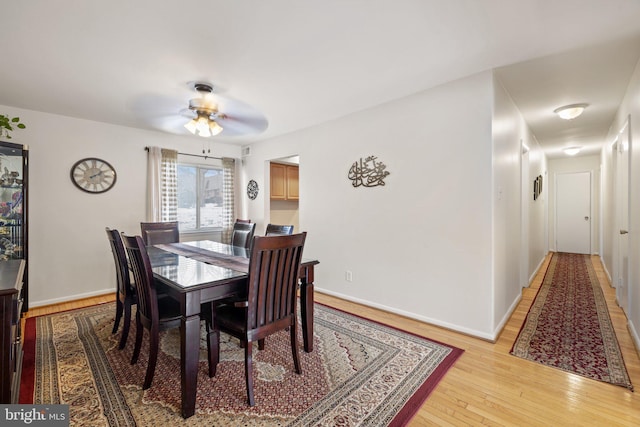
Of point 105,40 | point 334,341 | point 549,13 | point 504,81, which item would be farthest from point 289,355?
point 504,81

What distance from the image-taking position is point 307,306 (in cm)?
231

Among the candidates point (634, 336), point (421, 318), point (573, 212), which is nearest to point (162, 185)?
point (421, 318)

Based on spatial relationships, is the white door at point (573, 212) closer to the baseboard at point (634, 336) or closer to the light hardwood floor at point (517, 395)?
the baseboard at point (634, 336)

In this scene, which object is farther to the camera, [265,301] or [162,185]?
[162,185]

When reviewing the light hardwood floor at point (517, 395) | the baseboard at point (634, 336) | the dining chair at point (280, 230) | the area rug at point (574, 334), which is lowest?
the light hardwood floor at point (517, 395)

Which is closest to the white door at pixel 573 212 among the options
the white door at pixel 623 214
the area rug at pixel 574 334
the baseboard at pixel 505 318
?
the area rug at pixel 574 334

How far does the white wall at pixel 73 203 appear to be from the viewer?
3.44m

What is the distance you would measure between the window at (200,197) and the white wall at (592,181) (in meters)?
7.49

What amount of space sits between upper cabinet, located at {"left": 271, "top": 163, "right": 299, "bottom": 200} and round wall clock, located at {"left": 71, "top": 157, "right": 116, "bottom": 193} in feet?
7.62

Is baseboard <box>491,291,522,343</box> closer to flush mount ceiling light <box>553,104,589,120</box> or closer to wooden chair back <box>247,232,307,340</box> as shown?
wooden chair back <box>247,232,307,340</box>

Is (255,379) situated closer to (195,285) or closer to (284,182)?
(195,285)

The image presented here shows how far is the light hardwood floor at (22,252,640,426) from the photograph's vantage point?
1623 millimetres

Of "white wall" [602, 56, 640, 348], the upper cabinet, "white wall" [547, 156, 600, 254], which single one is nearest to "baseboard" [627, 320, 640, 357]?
"white wall" [602, 56, 640, 348]

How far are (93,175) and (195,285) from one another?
10.7 ft
